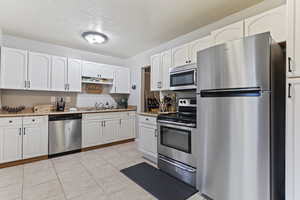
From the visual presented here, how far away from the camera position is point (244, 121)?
1.44 m

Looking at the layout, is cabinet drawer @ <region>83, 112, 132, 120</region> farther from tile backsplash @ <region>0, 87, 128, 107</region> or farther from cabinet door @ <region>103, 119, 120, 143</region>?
tile backsplash @ <region>0, 87, 128, 107</region>

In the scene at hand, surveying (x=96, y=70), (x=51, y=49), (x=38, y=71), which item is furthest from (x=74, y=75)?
(x=51, y=49)

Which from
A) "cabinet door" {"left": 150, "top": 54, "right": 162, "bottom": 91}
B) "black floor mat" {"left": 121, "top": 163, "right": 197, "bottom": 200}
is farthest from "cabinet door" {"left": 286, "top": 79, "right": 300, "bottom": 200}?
"cabinet door" {"left": 150, "top": 54, "right": 162, "bottom": 91}

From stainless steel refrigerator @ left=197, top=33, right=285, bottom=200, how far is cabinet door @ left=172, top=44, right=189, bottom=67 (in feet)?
3.15

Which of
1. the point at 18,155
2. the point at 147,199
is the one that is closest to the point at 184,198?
the point at 147,199

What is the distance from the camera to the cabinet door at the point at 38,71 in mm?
3137

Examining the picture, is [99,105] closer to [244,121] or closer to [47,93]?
[47,93]

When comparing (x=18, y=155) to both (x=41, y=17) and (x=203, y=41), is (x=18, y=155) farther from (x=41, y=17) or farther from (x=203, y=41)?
(x=203, y=41)

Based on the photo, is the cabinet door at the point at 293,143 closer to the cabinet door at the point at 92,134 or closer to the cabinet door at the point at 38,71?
the cabinet door at the point at 92,134

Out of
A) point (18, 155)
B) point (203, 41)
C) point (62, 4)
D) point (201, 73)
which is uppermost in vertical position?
point (62, 4)

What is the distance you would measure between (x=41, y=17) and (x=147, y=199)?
10.5 ft

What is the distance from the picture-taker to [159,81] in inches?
127

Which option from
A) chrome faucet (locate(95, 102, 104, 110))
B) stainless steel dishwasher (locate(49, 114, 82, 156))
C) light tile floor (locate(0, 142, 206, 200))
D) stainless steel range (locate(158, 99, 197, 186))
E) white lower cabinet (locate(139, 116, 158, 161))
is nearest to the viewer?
light tile floor (locate(0, 142, 206, 200))

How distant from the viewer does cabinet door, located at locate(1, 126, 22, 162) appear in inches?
105
